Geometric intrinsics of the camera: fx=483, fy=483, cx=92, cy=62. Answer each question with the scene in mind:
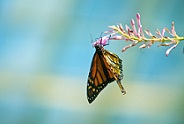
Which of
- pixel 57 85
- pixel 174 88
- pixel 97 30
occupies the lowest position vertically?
pixel 174 88

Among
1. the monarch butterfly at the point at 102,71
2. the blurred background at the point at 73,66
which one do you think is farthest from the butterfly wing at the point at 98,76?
the blurred background at the point at 73,66

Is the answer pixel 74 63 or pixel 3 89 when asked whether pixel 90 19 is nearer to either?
pixel 74 63

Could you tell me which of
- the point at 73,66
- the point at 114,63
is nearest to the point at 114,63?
the point at 114,63

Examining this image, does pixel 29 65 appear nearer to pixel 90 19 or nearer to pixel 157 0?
pixel 90 19

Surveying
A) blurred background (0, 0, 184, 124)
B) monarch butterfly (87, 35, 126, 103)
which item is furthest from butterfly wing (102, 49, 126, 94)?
blurred background (0, 0, 184, 124)

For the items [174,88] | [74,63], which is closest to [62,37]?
[74,63]

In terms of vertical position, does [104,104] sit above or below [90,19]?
below
